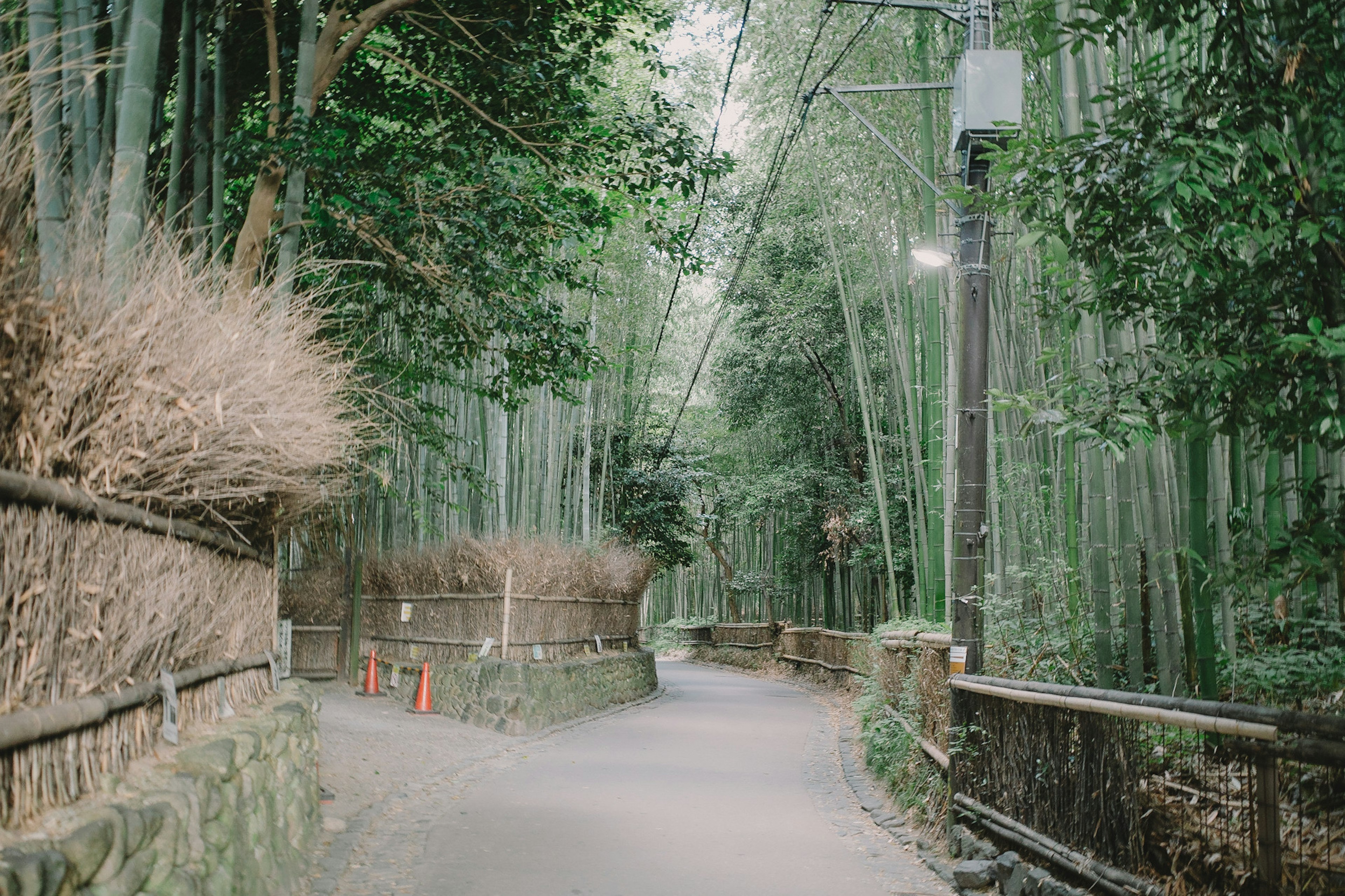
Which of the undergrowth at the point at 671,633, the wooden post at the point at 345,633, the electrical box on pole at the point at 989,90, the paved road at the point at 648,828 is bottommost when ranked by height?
the undergrowth at the point at 671,633

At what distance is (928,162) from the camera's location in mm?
8352

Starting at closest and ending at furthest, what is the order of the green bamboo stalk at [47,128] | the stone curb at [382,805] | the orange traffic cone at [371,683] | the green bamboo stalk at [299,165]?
the green bamboo stalk at [47,128]
the stone curb at [382,805]
the green bamboo stalk at [299,165]
the orange traffic cone at [371,683]

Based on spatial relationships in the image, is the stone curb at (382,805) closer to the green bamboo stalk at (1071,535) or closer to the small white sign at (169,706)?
the small white sign at (169,706)

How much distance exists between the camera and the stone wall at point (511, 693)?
10875 millimetres

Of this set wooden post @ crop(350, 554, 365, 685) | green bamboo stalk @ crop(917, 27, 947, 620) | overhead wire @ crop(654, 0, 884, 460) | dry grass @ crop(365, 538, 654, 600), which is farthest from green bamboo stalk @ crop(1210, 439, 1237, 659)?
wooden post @ crop(350, 554, 365, 685)

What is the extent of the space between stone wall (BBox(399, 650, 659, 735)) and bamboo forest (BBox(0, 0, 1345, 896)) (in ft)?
0.20

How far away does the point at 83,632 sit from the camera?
2783 millimetres

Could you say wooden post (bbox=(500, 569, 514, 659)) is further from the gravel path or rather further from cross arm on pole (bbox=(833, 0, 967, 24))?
cross arm on pole (bbox=(833, 0, 967, 24))

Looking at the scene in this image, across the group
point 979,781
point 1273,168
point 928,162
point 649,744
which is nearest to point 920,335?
point 928,162

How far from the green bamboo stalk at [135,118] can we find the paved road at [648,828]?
125 inches

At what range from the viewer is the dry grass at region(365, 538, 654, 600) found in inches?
464

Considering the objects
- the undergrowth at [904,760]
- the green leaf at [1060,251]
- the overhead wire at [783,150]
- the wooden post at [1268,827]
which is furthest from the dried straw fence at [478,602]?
the wooden post at [1268,827]

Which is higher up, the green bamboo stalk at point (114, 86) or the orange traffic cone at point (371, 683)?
the green bamboo stalk at point (114, 86)

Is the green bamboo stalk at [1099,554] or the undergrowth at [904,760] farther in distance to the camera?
the undergrowth at [904,760]
